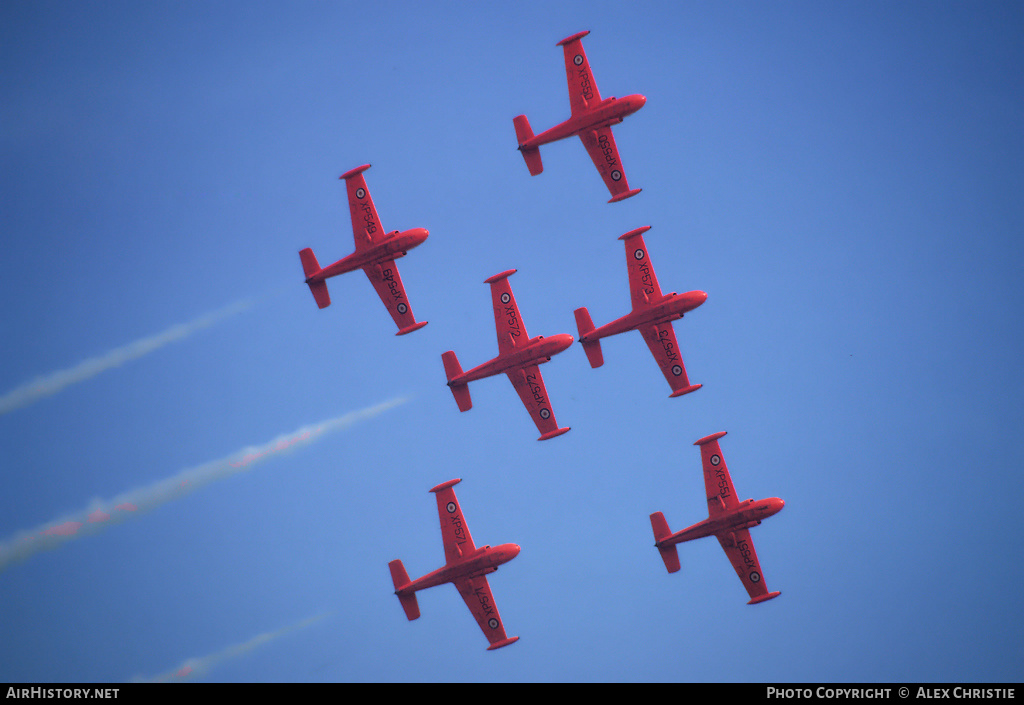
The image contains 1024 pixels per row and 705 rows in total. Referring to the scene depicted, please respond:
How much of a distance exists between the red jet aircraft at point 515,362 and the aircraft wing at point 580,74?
11.7 meters

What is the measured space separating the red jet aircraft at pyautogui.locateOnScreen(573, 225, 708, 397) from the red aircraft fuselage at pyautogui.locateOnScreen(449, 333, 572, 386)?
5.29 ft

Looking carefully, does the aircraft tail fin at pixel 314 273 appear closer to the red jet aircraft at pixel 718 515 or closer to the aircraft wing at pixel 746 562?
the red jet aircraft at pixel 718 515

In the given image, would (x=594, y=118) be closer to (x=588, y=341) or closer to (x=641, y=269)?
(x=641, y=269)

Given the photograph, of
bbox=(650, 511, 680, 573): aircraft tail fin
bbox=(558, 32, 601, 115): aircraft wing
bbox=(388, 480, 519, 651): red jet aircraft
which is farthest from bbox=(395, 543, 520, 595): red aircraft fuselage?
bbox=(558, 32, 601, 115): aircraft wing

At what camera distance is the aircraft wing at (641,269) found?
65.8 m

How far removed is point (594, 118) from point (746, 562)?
99.4ft

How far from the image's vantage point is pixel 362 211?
217 feet

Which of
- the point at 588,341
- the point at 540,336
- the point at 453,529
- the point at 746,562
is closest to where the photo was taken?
the point at 588,341

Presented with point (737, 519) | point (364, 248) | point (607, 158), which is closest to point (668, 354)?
point (737, 519)

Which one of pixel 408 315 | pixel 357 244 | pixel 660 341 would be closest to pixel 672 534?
pixel 660 341

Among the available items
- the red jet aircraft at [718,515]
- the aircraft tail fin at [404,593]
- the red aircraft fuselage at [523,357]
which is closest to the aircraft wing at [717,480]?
the red jet aircraft at [718,515]

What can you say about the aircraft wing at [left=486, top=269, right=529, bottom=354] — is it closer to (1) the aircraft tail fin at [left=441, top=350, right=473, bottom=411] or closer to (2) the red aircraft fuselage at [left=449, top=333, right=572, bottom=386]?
(2) the red aircraft fuselage at [left=449, top=333, right=572, bottom=386]
